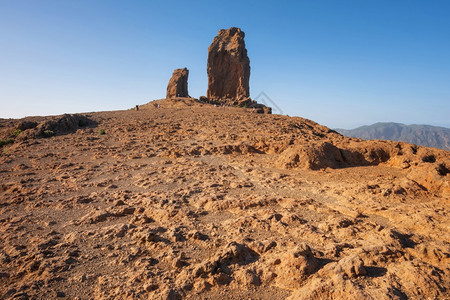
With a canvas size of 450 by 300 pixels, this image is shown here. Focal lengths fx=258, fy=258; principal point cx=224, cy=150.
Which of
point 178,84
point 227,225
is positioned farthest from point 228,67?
point 227,225

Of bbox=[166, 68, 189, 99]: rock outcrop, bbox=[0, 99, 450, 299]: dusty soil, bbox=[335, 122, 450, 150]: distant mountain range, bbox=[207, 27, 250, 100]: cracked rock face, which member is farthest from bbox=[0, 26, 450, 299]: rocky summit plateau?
bbox=[335, 122, 450, 150]: distant mountain range

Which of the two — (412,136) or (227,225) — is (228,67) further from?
(412,136)

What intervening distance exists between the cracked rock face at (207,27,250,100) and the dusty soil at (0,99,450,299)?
2936 centimetres

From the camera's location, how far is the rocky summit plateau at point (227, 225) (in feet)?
10.7

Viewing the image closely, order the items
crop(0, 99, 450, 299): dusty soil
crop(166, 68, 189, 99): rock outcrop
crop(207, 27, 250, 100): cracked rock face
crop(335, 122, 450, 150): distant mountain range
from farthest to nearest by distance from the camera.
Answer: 1. crop(335, 122, 450, 150): distant mountain range
2. crop(207, 27, 250, 100): cracked rock face
3. crop(166, 68, 189, 99): rock outcrop
4. crop(0, 99, 450, 299): dusty soil

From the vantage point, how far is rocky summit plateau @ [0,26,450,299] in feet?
10.7

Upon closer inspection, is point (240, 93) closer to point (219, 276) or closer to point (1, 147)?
point (1, 147)

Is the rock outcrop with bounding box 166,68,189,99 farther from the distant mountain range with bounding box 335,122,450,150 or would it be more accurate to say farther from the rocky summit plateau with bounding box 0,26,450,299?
the distant mountain range with bounding box 335,122,450,150

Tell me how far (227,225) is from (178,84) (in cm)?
3425

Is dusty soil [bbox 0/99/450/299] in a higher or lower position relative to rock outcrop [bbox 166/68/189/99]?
lower

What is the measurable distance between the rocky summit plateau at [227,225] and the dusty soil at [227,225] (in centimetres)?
2

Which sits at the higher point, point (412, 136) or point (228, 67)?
point (228, 67)

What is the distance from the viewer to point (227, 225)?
480 cm

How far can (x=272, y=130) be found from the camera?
46.8 ft
